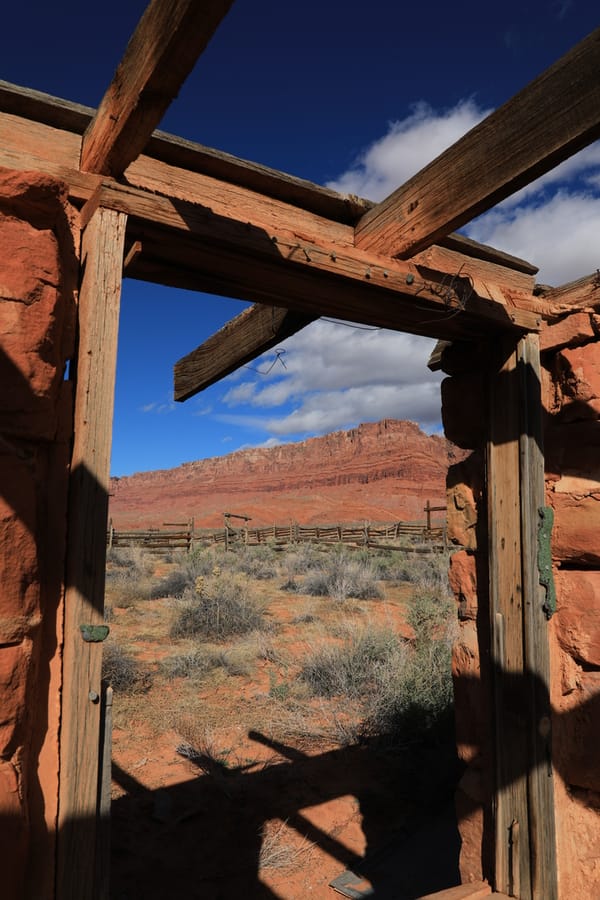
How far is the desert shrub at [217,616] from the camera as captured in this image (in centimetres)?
879

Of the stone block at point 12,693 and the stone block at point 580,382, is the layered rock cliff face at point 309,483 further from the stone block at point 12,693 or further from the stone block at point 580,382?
the stone block at point 12,693

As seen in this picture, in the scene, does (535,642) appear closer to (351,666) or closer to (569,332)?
(569,332)

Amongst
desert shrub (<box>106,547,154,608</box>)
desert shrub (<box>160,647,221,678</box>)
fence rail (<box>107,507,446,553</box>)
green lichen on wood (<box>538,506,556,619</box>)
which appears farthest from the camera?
fence rail (<box>107,507,446,553</box>)

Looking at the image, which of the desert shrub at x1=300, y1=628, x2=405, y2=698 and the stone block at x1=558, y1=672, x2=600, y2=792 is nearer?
the stone block at x1=558, y1=672, x2=600, y2=792

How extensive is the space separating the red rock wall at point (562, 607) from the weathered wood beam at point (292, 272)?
32cm

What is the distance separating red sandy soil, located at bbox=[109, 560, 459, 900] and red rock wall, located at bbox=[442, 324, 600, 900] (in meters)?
1.11

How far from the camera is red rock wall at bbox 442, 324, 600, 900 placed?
2.46m

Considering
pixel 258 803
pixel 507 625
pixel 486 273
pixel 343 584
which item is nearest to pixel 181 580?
pixel 343 584

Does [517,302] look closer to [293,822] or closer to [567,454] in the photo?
[567,454]

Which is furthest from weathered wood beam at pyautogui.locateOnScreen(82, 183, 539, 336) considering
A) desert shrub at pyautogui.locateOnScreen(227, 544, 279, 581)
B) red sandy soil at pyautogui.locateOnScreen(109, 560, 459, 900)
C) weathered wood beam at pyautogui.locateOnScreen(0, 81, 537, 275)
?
desert shrub at pyautogui.locateOnScreen(227, 544, 279, 581)

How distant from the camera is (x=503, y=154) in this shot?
1.66 meters

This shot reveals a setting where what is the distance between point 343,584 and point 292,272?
10.4 metres

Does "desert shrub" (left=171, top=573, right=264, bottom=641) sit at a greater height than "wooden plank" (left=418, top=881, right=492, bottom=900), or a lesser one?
greater

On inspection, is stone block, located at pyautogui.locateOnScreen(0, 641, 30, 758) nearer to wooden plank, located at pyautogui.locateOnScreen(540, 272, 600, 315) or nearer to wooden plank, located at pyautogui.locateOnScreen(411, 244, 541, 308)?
wooden plank, located at pyautogui.locateOnScreen(411, 244, 541, 308)
